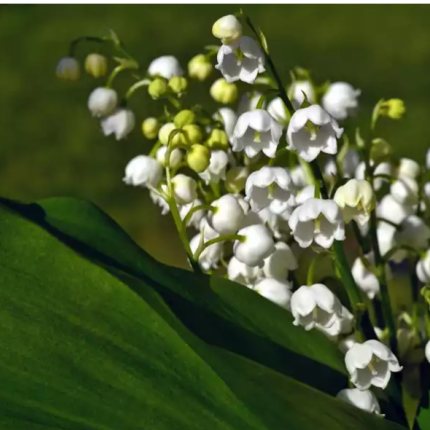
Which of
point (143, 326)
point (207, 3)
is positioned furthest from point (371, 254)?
point (207, 3)

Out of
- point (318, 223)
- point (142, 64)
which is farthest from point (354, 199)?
point (142, 64)

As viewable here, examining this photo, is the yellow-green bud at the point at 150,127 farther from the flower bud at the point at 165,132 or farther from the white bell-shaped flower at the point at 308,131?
the white bell-shaped flower at the point at 308,131

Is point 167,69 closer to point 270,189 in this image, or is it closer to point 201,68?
point 201,68

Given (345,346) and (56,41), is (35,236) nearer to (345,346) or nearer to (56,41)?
(345,346)

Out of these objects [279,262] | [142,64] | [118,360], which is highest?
[142,64]

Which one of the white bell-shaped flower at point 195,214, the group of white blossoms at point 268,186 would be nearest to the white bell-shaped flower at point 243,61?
the group of white blossoms at point 268,186

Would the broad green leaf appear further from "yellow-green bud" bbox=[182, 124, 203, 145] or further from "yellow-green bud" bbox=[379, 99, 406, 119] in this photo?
"yellow-green bud" bbox=[379, 99, 406, 119]
